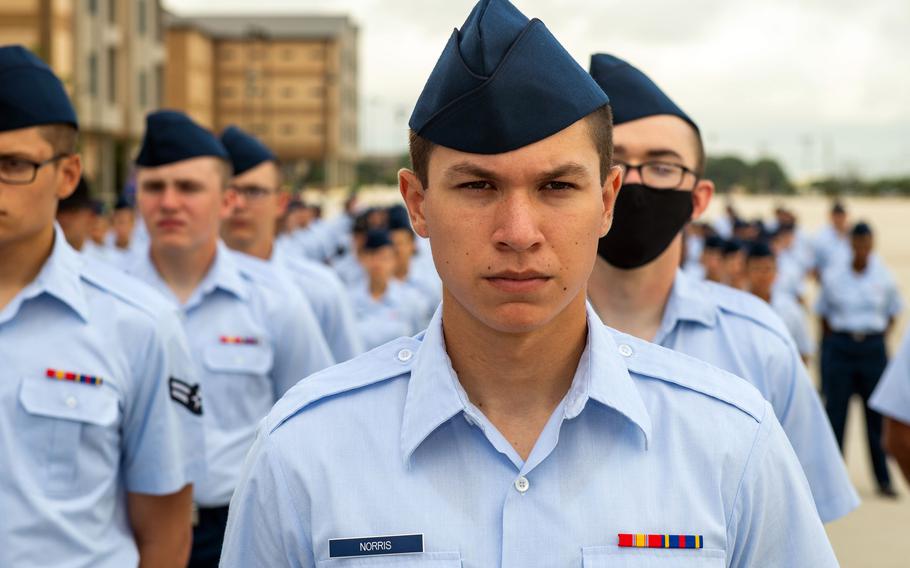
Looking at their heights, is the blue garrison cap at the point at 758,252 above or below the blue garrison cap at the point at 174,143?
below

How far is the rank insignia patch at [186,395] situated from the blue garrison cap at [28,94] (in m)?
0.95

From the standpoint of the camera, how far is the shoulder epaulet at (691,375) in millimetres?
2426

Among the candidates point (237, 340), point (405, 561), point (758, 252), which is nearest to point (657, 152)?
point (405, 561)

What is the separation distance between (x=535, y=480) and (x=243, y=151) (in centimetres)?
579

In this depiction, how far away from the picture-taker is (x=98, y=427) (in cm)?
378

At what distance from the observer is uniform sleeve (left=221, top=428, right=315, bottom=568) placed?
7.72 feet

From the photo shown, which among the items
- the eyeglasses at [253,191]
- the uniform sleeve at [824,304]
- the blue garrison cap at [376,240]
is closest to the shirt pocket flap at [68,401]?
the eyeglasses at [253,191]

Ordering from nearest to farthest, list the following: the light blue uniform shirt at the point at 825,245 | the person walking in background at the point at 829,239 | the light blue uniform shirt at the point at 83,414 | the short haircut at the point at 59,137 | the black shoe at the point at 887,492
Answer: the light blue uniform shirt at the point at 83,414 < the short haircut at the point at 59,137 < the black shoe at the point at 887,492 < the light blue uniform shirt at the point at 825,245 < the person walking in background at the point at 829,239

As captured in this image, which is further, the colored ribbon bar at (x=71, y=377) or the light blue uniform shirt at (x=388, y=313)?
the light blue uniform shirt at (x=388, y=313)

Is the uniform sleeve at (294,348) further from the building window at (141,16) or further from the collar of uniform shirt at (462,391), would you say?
the building window at (141,16)

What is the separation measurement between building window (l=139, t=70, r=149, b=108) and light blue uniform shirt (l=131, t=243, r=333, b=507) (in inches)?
1869

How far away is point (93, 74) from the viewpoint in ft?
145

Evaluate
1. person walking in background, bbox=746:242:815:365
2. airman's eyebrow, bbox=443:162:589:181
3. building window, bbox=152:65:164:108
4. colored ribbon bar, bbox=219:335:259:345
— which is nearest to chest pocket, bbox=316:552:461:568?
airman's eyebrow, bbox=443:162:589:181

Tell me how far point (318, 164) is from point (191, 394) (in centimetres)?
9044
